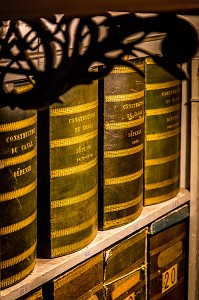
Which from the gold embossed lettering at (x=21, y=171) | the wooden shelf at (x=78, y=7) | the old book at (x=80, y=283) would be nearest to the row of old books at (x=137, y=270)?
the old book at (x=80, y=283)

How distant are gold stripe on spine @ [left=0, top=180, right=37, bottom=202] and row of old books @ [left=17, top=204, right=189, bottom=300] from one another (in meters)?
0.21

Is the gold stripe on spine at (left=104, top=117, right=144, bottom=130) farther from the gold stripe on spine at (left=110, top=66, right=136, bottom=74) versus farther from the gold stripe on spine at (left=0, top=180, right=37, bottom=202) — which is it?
the gold stripe on spine at (left=0, top=180, right=37, bottom=202)

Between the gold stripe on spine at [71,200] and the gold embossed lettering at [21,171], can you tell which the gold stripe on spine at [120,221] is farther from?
the gold embossed lettering at [21,171]

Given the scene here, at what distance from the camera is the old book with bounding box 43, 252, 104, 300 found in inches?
56.6

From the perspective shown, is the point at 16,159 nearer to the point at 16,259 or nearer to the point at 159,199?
the point at 16,259

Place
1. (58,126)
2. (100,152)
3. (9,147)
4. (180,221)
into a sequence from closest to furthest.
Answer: (9,147) < (58,126) < (100,152) < (180,221)

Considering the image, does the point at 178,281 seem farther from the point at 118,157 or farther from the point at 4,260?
the point at 4,260

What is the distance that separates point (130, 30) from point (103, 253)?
0.52m

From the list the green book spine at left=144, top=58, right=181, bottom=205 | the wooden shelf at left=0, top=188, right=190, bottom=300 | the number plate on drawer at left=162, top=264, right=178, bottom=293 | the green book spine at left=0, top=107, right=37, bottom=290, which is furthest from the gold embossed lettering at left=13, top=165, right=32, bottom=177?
the number plate on drawer at left=162, top=264, right=178, bottom=293

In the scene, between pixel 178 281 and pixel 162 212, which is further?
pixel 178 281

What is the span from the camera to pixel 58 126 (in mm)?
1385

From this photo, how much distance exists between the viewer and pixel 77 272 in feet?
4.93

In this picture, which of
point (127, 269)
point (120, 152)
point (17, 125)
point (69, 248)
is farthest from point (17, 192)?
point (127, 269)

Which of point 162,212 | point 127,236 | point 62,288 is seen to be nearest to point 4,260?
point 62,288
